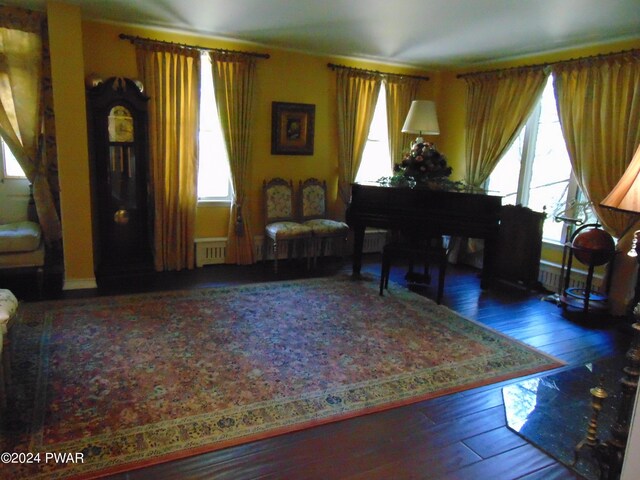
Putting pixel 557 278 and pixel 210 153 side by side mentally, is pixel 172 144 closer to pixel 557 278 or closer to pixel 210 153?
pixel 210 153

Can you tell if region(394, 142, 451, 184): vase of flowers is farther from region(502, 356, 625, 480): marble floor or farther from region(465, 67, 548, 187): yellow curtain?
region(502, 356, 625, 480): marble floor

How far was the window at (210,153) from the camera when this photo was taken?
16.4 ft

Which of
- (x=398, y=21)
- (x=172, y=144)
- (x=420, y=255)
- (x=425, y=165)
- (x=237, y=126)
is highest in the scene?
(x=398, y=21)

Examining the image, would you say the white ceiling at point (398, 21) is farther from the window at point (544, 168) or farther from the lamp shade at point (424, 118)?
the window at point (544, 168)

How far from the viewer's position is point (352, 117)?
5.69 meters

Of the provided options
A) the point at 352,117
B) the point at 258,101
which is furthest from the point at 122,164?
the point at 352,117

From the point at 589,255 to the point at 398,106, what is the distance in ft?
9.82

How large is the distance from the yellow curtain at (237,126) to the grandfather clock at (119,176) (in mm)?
868

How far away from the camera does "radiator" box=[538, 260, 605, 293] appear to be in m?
4.49

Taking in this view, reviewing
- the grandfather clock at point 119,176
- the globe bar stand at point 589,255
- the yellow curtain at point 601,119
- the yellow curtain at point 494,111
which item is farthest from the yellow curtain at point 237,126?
the globe bar stand at point 589,255

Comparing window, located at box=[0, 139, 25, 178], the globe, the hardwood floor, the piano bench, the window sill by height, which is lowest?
the hardwood floor

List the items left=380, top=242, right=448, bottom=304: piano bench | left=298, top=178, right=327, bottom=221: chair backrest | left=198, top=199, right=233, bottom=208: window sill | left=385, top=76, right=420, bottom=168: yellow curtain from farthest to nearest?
left=385, top=76, right=420, bottom=168: yellow curtain
left=298, top=178, right=327, bottom=221: chair backrest
left=198, top=199, right=233, bottom=208: window sill
left=380, top=242, right=448, bottom=304: piano bench

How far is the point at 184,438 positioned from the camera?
221 centimetres

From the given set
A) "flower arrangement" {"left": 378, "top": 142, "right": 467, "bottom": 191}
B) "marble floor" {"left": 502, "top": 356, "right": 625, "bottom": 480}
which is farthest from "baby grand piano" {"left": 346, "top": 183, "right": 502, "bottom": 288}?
"marble floor" {"left": 502, "top": 356, "right": 625, "bottom": 480}
